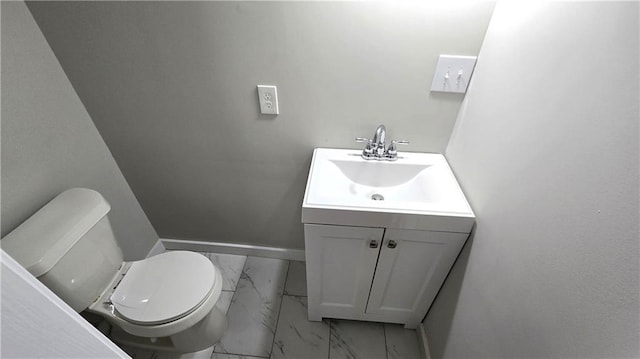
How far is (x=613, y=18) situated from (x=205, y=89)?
115 centimetres

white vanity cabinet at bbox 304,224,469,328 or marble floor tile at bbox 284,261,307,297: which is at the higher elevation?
white vanity cabinet at bbox 304,224,469,328

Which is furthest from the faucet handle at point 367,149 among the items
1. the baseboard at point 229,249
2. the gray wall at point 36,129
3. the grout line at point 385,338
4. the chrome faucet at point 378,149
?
the gray wall at point 36,129

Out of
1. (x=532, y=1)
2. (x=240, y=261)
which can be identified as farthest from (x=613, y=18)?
(x=240, y=261)

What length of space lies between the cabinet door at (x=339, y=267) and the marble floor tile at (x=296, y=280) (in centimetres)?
21

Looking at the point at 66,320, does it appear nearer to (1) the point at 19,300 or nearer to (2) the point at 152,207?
(1) the point at 19,300

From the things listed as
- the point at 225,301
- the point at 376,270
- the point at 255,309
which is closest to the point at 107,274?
the point at 225,301

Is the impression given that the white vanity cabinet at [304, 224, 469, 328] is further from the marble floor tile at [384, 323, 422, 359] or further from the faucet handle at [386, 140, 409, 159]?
the faucet handle at [386, 140, 409, 159]

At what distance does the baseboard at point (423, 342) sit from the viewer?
3.85 ft

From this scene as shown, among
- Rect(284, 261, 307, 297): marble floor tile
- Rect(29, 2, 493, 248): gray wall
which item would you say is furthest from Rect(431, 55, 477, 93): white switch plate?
Rect(284, 261, 307, 297): marble floor tile

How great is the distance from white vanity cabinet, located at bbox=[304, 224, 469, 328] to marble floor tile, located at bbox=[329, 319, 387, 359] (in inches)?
3.7

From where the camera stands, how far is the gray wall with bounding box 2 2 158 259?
2.79ft

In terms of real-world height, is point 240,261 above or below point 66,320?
below

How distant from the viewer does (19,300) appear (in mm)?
272

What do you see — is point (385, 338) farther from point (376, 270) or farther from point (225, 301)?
point (225, 301)
